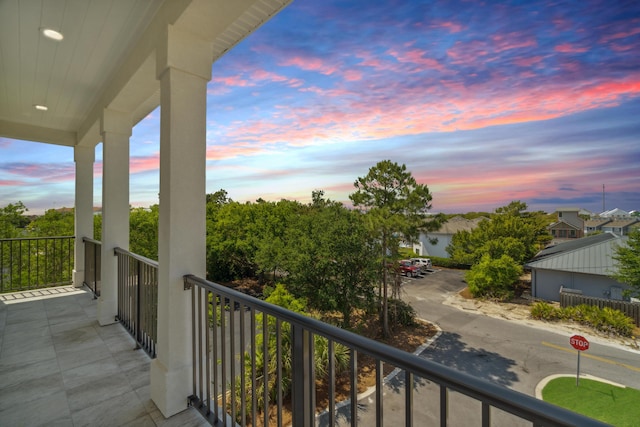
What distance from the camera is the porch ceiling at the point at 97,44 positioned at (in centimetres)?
187

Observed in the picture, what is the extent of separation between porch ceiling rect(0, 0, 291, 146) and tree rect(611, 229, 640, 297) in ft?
64.5

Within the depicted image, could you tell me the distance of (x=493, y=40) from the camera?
15695mm

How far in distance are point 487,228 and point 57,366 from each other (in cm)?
2667

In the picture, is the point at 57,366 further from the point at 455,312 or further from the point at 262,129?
the point at 455,312

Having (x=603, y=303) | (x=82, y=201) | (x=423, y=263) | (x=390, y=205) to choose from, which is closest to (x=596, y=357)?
(x=603, y=303)

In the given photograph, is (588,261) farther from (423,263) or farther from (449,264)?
(423,263)

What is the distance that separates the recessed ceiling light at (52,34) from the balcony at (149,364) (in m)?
1.94

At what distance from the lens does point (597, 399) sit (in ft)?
27.2

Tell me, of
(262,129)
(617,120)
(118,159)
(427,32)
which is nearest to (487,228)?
(617,120)

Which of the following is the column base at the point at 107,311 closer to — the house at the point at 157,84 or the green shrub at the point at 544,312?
the house at the point at 157,84

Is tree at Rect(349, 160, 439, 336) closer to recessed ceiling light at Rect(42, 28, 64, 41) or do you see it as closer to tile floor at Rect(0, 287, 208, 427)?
tile floor at Rect(0, 287, 208, 427)

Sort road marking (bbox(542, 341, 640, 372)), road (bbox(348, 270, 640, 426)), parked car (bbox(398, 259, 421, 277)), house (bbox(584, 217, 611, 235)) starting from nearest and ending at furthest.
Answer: road (bbox(348, 270, 640, 426))
road marking (bbox(542, 341, 640, 372))
parked car (bbox(398, 259, 421, 277))
house (bbox(584, 217, 611, 235))

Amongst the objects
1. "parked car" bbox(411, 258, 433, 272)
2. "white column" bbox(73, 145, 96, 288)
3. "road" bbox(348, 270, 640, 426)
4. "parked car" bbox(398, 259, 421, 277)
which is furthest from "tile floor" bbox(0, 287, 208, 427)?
"parked car" bbox(411, 258, 433, 272)

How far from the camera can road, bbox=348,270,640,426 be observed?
7.97 m
